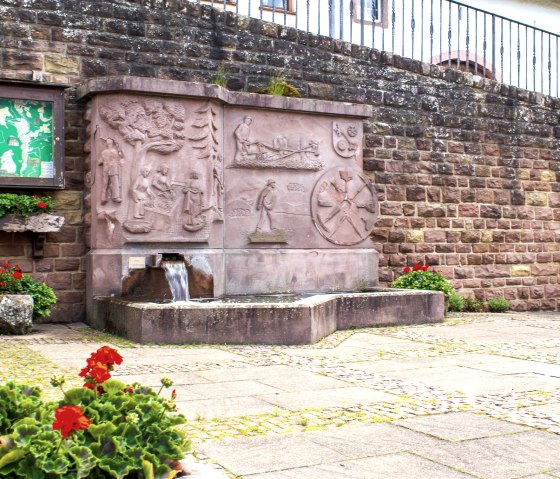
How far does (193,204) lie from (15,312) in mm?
2162

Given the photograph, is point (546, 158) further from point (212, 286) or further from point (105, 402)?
point (105, 402)

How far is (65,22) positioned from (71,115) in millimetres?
1027

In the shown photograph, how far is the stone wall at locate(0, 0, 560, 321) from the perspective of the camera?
29.4ft

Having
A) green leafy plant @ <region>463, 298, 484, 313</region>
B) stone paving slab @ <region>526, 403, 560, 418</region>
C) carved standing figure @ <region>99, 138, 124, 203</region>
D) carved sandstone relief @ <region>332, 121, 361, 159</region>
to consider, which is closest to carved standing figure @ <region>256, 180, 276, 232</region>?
carved sandstone relief @ <region>332, 121, 361, 159</region>

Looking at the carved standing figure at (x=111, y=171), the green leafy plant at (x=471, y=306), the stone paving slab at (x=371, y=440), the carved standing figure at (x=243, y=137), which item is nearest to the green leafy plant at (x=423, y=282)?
the green leafy plant at (x=471, y=306)

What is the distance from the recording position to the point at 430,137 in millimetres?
11789

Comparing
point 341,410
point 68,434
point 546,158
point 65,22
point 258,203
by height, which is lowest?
point 341,410

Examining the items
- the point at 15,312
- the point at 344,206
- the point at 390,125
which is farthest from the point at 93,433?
the point at 390,125

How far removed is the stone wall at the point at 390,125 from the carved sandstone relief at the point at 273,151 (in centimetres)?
95

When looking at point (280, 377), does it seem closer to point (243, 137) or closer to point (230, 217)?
point (230, 217)

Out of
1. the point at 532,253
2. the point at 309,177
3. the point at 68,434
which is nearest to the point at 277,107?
the point at 309,177

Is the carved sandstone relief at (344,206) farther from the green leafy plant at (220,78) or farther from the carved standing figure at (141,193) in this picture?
the carved standing figure at (141,193)

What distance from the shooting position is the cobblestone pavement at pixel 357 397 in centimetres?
337

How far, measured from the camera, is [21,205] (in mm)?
8359
